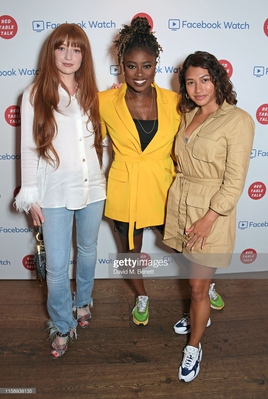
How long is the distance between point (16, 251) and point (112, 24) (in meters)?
2.01

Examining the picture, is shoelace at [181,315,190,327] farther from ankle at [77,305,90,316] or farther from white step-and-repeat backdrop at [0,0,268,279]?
white step-and-repeat backdrop at [0,0,268,279]

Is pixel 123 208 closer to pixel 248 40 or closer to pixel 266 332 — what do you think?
pixel 266 332

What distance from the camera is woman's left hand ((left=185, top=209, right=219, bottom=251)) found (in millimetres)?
1861

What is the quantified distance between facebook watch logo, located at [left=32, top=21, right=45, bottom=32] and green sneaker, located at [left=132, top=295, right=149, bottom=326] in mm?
2085

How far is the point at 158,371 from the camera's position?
2.13 meters

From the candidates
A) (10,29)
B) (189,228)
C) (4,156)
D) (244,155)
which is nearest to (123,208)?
(189,228)

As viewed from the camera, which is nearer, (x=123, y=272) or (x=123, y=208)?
(x=123, y=208)

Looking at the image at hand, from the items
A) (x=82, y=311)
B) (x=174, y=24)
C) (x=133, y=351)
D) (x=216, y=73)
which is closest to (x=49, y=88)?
(x=216, y=73)

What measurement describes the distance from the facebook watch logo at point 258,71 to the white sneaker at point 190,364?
6.73ft

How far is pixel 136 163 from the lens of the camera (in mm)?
Answer: 2166

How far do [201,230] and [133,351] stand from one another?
0.98 meters

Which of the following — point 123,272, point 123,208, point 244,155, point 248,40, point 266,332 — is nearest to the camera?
point 244,155
